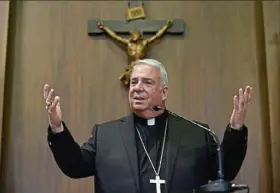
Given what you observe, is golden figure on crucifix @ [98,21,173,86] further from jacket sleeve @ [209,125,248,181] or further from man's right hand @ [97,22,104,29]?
jacket sleeve @ [209,125,248,181]

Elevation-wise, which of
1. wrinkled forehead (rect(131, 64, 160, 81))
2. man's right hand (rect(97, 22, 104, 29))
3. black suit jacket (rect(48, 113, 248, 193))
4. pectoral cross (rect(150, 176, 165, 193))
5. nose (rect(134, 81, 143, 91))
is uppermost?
man's right hand (rect(97, 22, 104, 29))

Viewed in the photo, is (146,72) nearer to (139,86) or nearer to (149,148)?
(139,86)

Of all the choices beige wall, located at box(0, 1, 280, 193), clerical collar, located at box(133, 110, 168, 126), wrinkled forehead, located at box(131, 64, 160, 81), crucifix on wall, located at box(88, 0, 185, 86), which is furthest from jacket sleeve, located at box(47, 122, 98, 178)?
crucifix on wall, located at box(88, 0, 185, 86)

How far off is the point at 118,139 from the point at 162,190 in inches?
12.8

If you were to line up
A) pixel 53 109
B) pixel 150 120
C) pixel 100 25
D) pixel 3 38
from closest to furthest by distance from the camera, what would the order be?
pixel 53 109 < pixel 150 120 < pixel 3 38 < pixel 100 25

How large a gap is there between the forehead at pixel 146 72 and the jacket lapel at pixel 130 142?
0.66 ft

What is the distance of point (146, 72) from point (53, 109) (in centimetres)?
54

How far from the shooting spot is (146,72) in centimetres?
271

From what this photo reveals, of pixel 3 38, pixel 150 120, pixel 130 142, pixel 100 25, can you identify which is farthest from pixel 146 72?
pixel 3 38

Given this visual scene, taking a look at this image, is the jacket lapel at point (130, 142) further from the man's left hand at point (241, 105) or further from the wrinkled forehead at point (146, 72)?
the man's left hand at point (241, 105)

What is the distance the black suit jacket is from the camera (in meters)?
2.47

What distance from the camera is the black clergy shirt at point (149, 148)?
251cm

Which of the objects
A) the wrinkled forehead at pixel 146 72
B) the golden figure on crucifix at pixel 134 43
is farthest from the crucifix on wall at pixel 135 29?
the wrinkled forehead at pixel 146 72

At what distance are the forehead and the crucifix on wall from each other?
674 millimetres
